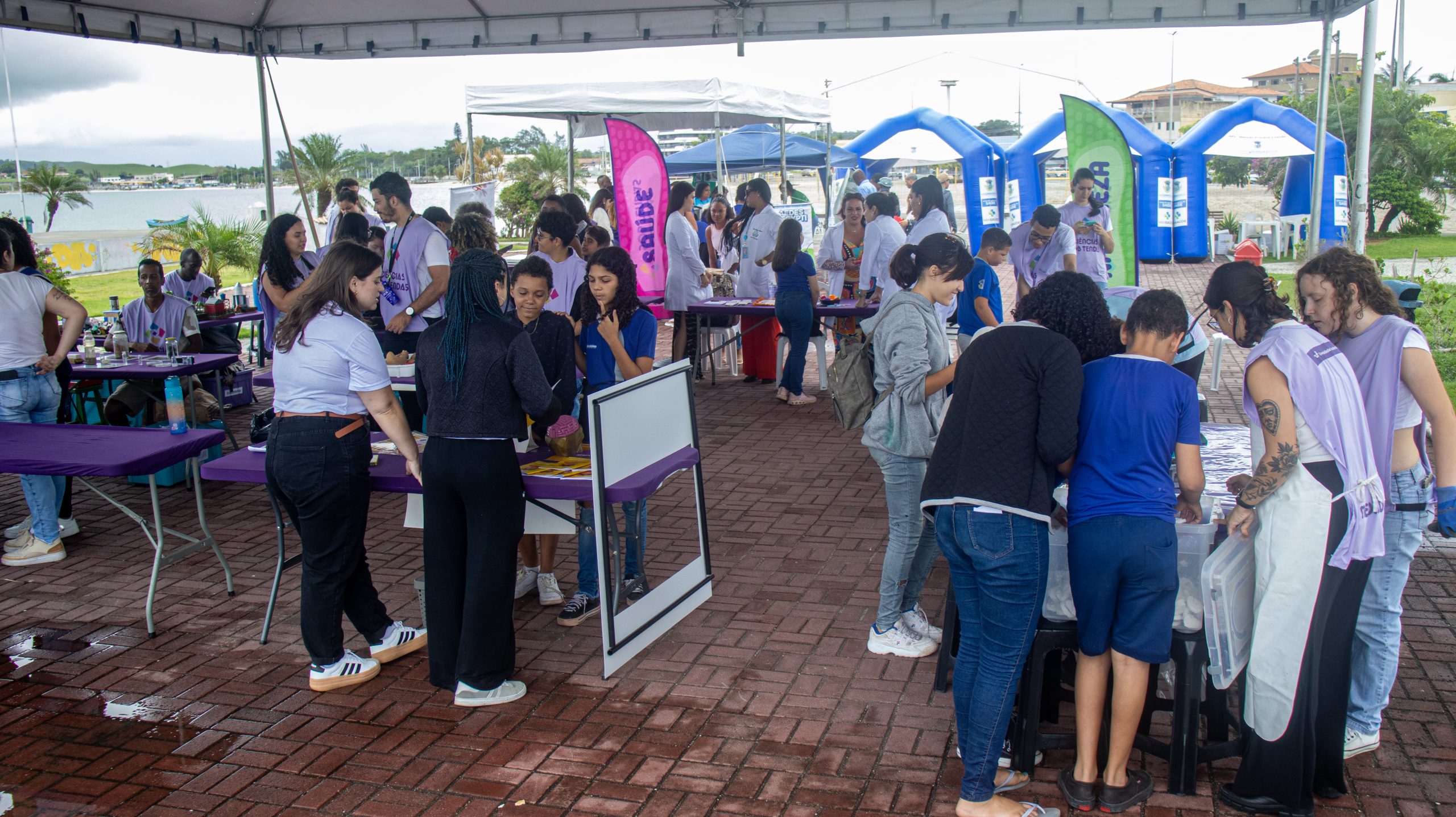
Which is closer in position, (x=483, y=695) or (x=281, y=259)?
(x=483, y=695)

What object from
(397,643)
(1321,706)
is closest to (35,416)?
(397,643)

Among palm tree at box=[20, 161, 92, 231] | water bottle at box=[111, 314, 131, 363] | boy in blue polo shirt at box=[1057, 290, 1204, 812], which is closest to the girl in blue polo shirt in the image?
boy in blue polo shirt at box=[1057, 290, 1204, 812]

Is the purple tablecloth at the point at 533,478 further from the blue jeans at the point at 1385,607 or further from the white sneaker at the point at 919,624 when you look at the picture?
the blue jeans at the point at 1385,607

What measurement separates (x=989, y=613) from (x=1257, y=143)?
17.5 m

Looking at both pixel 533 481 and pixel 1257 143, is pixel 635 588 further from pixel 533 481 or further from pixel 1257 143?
pixel 1257 143

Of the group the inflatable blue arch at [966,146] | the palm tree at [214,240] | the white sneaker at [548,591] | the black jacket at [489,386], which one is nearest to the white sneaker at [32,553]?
the white sneaker at [548,591]

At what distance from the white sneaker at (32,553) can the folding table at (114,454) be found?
77 cm

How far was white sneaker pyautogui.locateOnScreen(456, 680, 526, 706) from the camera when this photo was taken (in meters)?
3.69

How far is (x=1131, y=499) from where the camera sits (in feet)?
8.85

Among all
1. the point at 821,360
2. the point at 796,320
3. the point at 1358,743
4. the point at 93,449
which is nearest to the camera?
the point at 1358,743

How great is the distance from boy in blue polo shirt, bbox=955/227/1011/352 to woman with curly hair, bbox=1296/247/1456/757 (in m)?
2.99

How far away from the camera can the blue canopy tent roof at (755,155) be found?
62.7 ft

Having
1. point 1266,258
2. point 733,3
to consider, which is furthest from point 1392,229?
point 733,3

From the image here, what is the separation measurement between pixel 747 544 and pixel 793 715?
1784 mm
